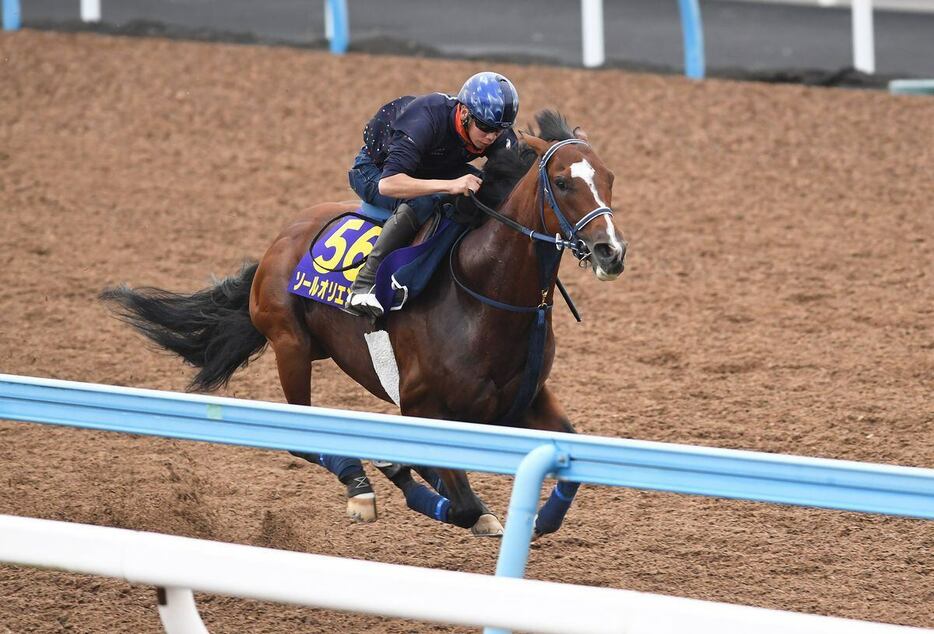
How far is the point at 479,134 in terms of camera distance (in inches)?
195

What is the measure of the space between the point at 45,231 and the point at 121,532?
7.50 m

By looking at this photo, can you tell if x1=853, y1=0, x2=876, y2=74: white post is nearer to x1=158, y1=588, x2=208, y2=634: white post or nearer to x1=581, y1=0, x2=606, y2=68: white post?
x1=581, y1=0, x2=606, y2=68: white post

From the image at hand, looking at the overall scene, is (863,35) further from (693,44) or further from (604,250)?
(604,250)

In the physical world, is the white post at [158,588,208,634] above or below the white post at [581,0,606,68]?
below

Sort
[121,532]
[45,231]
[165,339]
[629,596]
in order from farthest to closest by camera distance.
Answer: [45,231] → [165,339] → [121,532] → [629,596]

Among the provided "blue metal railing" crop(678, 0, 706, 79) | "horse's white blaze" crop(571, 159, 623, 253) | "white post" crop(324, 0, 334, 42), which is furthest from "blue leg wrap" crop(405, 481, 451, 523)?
"white post" crop(324, 0, 334, 42)

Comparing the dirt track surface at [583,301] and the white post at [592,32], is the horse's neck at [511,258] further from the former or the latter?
the white post at [592,32]

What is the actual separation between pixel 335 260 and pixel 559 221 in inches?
48.9

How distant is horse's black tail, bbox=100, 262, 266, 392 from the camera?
243 inches

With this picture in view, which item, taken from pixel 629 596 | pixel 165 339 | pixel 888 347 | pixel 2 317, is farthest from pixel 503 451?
pixel 2 317

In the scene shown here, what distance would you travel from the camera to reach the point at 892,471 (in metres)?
3.02

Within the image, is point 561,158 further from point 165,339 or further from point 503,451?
point 165,339

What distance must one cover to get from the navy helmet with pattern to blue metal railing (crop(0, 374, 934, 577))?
5.44ft

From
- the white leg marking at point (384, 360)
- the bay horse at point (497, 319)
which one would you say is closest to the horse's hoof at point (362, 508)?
the bay horse at point (497, 319)
